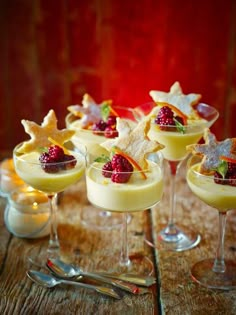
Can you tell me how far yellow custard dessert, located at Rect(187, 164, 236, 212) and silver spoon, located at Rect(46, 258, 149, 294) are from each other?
0.33 m

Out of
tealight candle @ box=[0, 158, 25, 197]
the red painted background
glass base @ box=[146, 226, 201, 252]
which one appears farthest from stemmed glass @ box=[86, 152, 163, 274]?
the red painted background

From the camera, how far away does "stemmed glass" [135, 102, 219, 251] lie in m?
1.83

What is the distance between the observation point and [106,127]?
196 cm

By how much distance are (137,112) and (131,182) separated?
48cm

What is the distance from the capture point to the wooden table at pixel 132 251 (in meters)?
1.51

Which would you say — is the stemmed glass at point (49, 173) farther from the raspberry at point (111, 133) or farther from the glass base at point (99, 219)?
the glass base at point (99, 219)

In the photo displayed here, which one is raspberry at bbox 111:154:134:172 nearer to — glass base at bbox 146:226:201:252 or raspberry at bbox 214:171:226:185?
raspberry at bbox 214:171:226:185

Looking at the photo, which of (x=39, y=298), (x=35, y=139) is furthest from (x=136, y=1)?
(x=39, y=298)

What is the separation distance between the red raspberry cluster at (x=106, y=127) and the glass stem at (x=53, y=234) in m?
0.30

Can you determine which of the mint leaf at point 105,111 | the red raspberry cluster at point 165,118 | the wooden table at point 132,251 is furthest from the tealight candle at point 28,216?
the red raspberry cluster at point 165,118

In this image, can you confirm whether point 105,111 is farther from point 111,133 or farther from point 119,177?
point 119,177

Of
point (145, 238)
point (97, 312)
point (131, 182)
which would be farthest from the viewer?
point (145, 238)

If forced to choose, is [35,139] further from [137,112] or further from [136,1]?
[136,1]

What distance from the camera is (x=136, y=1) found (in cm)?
281
